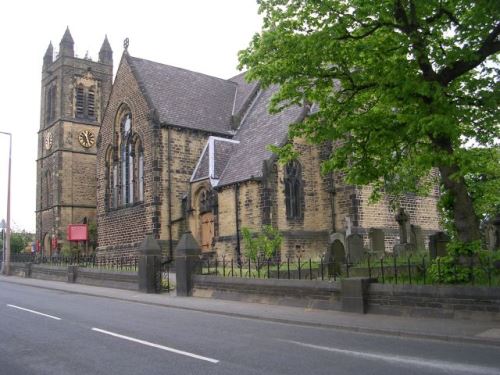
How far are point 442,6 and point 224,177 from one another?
692 inches

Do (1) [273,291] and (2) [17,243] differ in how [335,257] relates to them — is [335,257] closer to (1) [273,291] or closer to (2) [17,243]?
(1) [273,291]

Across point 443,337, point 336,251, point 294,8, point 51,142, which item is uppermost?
point 51,142

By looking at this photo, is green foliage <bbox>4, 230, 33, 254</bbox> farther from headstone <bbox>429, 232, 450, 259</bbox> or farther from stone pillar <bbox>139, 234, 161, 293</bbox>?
headstone <bbox>429, 232, 450, 259</bbox>

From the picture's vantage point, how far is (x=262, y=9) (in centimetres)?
1267

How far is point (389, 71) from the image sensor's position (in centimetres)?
1108

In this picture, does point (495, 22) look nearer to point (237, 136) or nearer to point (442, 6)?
point (442, 6)

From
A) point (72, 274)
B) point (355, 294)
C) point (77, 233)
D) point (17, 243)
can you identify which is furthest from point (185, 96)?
point (17, 243)

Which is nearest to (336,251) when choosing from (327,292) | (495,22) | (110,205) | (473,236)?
(327,292)

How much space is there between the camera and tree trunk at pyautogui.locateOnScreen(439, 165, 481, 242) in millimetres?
11859

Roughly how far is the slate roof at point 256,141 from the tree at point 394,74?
12.2 meters

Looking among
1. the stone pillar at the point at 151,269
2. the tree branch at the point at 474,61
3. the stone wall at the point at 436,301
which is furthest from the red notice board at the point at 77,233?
the tree branch at the point at 474,61

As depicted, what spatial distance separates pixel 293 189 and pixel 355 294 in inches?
542

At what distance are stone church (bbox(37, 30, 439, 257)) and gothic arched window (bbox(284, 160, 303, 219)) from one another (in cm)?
5

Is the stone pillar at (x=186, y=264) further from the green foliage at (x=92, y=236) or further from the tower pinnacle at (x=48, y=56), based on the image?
the tower pinnacle at (x=48, y=56)
